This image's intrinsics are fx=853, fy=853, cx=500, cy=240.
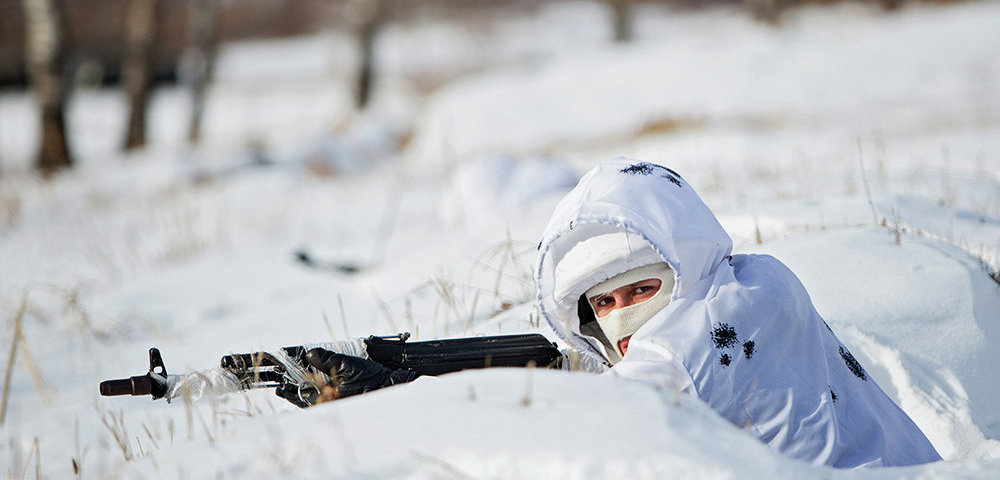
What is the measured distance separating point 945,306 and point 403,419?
2.25 meters

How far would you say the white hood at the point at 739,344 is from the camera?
6.95 feet

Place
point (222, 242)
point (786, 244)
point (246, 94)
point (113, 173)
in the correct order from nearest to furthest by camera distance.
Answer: point (786, 244) < point (222, 242) < point (113, 173) < point (246, 94)

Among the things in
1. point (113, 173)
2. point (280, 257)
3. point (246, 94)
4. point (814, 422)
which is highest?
point (246, 94)

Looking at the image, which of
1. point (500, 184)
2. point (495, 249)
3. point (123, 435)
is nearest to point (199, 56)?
point (500, 184)

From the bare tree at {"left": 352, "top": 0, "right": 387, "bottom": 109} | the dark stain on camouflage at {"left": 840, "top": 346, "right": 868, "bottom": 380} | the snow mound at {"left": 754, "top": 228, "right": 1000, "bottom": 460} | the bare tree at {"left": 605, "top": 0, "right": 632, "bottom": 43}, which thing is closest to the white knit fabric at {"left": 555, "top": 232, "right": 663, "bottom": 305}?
the dark stain on camouflage at {"left": 840, "top": 346, "right": 868, "bottom": 380}

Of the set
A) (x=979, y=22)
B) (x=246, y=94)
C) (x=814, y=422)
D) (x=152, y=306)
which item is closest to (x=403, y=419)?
(x=814, y=422)

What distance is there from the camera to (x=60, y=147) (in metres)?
11.3

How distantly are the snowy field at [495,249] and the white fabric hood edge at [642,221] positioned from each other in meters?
0.57

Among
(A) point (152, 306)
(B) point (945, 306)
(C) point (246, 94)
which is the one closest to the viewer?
(B) point (945, 306)

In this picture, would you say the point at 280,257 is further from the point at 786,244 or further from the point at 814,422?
the point at 814,422

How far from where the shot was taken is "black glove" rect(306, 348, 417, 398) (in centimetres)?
215

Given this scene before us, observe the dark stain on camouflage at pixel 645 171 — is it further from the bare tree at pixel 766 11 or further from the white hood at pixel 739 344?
the bare tree at pixel 766 11

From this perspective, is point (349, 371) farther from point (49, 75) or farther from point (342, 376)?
point (49, 75)

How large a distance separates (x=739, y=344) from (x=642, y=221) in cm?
40
